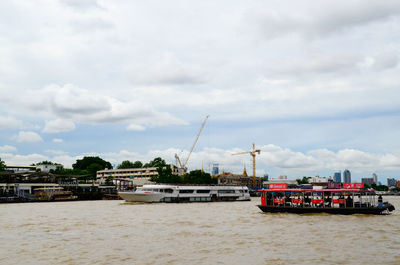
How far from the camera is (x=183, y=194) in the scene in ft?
281

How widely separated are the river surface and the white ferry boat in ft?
125

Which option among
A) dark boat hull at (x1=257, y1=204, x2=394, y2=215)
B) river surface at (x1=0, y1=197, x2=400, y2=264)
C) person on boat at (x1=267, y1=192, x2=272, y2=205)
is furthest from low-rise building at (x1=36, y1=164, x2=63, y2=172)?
dark boat hull at (x1=257, y1=204, x2=394, y2=215)

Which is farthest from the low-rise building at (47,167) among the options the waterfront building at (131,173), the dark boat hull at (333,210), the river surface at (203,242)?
Result: the dark boat hull at (333,210)

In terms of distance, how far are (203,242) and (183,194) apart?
5745 cm

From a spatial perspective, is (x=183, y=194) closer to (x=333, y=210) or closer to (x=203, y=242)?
(x=333, y=210)

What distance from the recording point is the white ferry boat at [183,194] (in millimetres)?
80062

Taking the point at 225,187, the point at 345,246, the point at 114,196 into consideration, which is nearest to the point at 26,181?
the point at 114,196

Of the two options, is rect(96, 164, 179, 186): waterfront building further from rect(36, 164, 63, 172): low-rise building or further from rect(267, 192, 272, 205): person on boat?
rect(267, 192, 272, 205): person on boat

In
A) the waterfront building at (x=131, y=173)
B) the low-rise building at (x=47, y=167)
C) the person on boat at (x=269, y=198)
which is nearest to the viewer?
the person on boat at (x=269, y=198)

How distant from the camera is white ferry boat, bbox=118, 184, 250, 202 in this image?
3152 inches

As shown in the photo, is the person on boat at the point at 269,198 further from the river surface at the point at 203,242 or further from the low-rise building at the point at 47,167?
the low-rise building at the point at 47,167

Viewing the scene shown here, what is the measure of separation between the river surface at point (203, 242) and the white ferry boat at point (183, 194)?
38.2 metres

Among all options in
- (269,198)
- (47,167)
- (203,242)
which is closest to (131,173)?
(47,167)

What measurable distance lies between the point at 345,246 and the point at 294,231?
739 cm
